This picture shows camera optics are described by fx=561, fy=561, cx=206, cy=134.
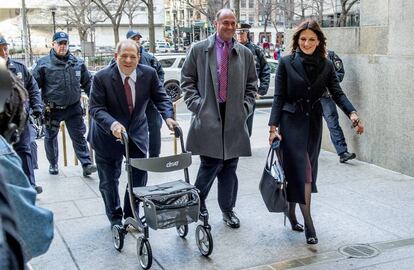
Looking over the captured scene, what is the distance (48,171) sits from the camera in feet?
25.5

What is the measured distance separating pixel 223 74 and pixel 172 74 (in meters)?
16.0

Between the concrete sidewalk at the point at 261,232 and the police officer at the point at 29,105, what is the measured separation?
0.55 m

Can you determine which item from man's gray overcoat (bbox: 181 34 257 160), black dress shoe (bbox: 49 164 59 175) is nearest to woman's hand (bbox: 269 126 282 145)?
man's gray overcoat (bbox: 181 34 257 160)

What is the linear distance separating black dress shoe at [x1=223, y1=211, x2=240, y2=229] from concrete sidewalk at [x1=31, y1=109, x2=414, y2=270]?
0.06 m

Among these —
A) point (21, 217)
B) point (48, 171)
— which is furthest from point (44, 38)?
point (21, 217)

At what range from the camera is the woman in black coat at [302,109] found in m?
4.72

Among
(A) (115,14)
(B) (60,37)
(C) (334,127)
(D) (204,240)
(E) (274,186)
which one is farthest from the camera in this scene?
(A) (115,14)

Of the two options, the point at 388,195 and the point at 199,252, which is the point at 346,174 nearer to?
the point at 388,195

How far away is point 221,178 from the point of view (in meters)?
5.30

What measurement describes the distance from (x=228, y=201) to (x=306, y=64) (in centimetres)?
147

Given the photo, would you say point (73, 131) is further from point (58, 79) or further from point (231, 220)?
point (231, 220)

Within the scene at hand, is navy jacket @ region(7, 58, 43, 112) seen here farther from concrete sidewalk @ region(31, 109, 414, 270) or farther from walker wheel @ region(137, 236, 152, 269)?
walker wheel @ region(137, 236, 152, 269)

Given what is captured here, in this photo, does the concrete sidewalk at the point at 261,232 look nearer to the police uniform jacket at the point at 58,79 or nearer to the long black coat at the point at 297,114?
the long black coat at the point at 297,114

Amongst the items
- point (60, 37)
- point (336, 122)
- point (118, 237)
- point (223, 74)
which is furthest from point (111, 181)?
point (336, 122)
